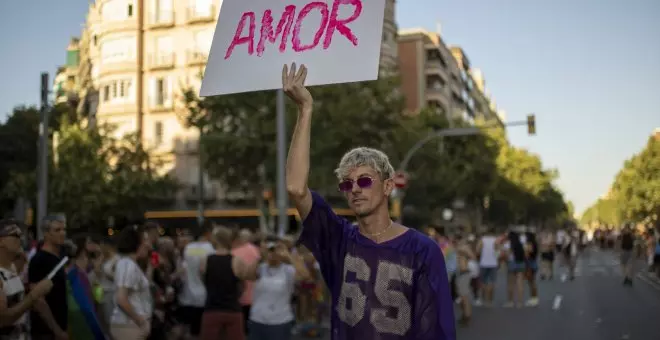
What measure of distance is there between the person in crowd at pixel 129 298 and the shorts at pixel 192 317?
303 centimetres

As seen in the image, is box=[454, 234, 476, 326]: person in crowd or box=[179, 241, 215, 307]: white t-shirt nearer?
box=[179, 241, 215, 307]: white t-shirt

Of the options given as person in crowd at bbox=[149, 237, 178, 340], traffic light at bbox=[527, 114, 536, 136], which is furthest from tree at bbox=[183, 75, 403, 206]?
person in crowd at bbox=[149, 237, 178, 340]

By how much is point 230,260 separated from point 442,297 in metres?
5.42

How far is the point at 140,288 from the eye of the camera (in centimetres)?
720

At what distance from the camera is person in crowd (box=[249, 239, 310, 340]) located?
26.7 feet

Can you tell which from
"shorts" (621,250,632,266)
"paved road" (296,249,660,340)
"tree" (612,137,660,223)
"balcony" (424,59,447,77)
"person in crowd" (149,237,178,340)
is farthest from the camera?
"balcony" (424,59,447,77)

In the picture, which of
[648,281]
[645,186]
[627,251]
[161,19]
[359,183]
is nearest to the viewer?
[359,183]

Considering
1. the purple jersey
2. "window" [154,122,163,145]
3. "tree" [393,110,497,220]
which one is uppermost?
"window" [154,122,163,145]

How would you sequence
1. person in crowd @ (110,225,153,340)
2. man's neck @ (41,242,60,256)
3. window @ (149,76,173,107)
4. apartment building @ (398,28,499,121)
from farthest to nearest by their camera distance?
apartment building @ (398,28,499,121) → window @ (149,76,173,107) → person in crowd @ (110,225,153,340) → man's neck @ (41,242,60,256)

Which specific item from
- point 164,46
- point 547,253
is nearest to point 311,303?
point 547,253

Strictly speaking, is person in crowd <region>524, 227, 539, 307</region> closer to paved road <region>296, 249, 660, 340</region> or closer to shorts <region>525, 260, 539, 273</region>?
shorts <region>525, 260, 539, 273</region>

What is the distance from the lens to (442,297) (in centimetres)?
328

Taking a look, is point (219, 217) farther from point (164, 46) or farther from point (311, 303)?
→ point (311, 303)

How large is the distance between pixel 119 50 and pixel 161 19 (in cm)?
438
